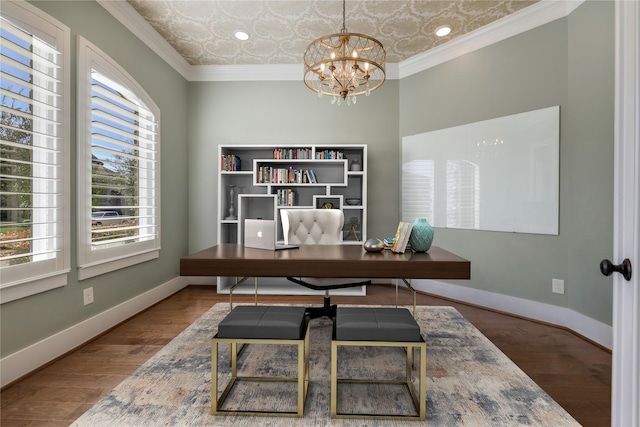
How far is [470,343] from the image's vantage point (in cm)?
237

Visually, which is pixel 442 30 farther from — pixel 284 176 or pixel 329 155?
pixel 284 176

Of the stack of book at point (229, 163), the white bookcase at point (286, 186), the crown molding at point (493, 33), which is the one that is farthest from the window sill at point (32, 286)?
the crown molding at point (493, 33)

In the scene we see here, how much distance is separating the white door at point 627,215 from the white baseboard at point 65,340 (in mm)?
2880

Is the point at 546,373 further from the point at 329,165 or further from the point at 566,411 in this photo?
the point at 329,165

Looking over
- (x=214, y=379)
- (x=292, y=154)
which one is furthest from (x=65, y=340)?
(x=292, y=154)

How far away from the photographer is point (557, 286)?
2.88 m

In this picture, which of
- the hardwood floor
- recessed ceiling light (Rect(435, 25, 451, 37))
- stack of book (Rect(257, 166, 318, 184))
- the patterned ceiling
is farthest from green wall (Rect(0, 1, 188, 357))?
recessed ceiling light (Rect(435, 25, 451, 37))

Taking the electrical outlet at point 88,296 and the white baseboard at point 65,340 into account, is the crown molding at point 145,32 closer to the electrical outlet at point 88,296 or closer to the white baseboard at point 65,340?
the electrical outlet at point 88,296

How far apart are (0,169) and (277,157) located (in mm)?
2569

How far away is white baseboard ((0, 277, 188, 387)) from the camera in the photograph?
1.86 m

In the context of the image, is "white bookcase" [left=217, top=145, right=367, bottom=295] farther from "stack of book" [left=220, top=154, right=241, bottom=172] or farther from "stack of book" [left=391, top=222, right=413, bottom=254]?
"stack of book" [left=391, top=222, right=413, bottom=254]

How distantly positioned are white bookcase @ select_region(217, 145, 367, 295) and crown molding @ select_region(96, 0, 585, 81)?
1016 mm

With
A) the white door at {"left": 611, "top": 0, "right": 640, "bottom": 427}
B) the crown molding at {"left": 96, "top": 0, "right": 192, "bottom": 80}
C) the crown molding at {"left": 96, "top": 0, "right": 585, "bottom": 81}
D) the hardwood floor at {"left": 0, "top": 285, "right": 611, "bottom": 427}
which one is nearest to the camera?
the white door at {"left": 611, "top": 0, "right": 640, "bottom": 427}

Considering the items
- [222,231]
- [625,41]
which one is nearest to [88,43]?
[222,231]
